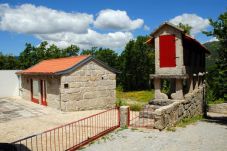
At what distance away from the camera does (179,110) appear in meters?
15.4

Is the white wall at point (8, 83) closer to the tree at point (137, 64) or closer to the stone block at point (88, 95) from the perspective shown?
the stone block at point (88, 95)

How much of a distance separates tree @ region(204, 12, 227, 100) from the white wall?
2146cm

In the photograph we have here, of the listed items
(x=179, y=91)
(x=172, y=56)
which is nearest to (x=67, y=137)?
(x=179, y=91)

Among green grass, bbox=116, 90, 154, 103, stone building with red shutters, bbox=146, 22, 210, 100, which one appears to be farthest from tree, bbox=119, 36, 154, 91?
stone building with red shutters, bbox=146, 22, 210, 100

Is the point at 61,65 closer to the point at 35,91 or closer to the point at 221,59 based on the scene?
the point at 35,91

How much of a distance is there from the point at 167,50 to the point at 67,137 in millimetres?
8632

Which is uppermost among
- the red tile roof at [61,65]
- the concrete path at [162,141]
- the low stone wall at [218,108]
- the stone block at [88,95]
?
the red tile roof at [61,65]

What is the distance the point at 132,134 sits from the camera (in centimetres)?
1232

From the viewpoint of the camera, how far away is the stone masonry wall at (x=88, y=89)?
19.4 m

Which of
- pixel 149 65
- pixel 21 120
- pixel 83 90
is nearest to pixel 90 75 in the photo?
pixel 83 90

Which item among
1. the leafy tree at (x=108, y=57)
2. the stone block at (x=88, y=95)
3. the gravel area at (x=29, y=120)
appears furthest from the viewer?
the leafy tree at (x=108, y=57)

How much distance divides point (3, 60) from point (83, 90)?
2885cm

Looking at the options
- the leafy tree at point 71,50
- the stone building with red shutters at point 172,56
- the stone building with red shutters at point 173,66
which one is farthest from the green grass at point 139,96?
the stone building with red shutters at point 172,56

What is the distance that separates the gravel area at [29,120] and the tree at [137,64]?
35.1m
